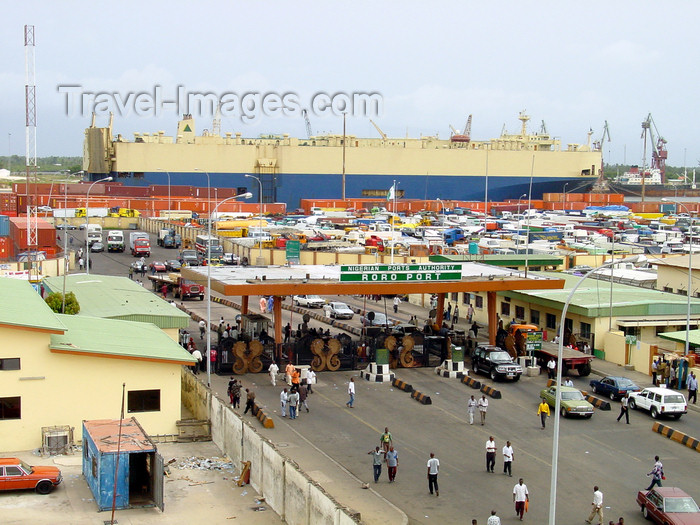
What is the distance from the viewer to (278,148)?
429 ft

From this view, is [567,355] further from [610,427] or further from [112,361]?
[112,361]

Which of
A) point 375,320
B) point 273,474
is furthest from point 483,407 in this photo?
point 375,320

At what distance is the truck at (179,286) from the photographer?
51.8 m

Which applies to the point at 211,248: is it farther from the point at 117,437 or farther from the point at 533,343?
the point at 117,437

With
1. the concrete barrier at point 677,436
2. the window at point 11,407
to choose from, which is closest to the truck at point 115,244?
the window at point 11,407

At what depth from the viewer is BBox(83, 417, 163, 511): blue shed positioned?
18.3 m

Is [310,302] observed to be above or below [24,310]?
below

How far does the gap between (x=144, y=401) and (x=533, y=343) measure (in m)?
16.2

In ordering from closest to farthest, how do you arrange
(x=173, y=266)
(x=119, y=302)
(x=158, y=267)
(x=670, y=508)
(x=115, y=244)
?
(x=670, y=508)
(x=119, y=302)
(x=158, y=267)
(x=173, y=266)
(x=115, y=244)

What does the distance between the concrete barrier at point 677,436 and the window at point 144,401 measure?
1422 cm

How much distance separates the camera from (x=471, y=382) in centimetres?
3203

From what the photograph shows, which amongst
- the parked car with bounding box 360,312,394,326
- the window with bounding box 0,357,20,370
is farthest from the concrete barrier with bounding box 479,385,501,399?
the window with bounding box 0,357,20,370

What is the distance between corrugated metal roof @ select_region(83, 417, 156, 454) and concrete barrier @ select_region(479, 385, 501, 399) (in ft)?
43.0

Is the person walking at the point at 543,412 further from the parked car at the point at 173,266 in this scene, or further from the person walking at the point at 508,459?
the parked car at the point at 173,266
